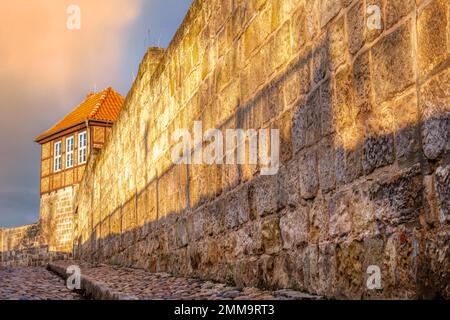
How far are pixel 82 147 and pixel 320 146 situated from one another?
25.0 m

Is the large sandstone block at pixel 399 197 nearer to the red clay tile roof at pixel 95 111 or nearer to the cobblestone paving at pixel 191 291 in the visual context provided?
the cobblestone paving at pixel 191 291

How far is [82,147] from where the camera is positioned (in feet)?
90.9

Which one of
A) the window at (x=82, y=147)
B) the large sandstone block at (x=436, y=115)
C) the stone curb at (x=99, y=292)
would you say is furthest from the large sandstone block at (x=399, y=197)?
the window at (x=82, y=147)

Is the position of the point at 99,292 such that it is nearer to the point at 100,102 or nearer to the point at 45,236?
the point at 45,236

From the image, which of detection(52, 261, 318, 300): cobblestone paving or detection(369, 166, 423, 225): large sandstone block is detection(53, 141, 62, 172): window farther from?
detection(369, 166, 423, 225): large sandstone block

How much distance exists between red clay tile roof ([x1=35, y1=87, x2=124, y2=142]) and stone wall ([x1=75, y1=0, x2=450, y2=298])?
21285 millimetres

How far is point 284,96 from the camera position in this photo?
13.4 ft

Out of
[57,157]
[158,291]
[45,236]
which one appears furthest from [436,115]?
[57,157]

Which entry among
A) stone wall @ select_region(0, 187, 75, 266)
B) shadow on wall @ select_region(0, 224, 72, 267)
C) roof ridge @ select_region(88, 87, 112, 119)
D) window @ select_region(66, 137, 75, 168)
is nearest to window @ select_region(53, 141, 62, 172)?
window @ select_region(66, 137, 75, 168)

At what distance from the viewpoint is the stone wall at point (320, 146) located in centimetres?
257

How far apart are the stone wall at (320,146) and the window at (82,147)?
2091cm

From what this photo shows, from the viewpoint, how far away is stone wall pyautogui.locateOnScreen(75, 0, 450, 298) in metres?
2.57

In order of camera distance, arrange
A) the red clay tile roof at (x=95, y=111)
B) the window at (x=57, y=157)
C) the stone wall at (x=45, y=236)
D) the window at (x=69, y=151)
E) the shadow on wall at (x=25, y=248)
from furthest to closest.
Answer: the window at (x=57, y=157) < the window at (x=69, y=151) < the red clay tile roof at (x=95, y=111) < the shadow on wall at (x=25, y=248) < the stone wall at (x=45, y=236)
